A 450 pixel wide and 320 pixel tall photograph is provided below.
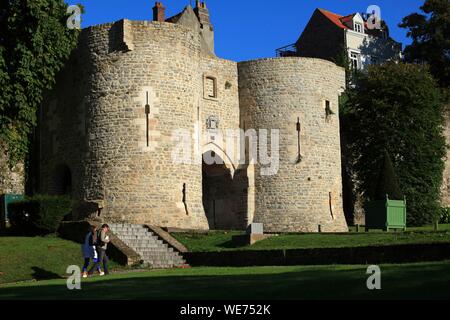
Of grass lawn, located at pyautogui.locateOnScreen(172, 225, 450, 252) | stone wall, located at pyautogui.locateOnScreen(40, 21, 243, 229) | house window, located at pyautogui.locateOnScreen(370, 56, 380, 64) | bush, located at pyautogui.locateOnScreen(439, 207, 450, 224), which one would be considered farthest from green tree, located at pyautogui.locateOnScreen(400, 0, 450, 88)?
grass lawn, located at pyautogui.locateOnScreen(172, 225, 450, 252)

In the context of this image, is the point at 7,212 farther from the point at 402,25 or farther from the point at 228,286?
the point at 402,25

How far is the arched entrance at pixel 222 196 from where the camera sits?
3947 cm

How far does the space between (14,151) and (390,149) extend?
20.5 m

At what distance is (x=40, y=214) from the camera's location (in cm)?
2975

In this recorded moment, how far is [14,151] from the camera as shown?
30000 mm

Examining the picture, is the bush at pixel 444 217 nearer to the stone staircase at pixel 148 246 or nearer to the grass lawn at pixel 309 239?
the grass lawn at pixel 309 239

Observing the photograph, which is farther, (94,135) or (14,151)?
(94,135)

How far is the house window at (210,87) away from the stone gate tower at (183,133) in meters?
0.06

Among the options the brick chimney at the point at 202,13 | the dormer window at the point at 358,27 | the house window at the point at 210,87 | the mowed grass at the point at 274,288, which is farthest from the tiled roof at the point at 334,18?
the mowed grass at the point at 274,288

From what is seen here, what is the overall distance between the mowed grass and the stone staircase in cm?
929

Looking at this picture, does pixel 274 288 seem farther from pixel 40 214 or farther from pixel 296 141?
pixel 296 141

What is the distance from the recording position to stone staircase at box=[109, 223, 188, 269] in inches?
1053
